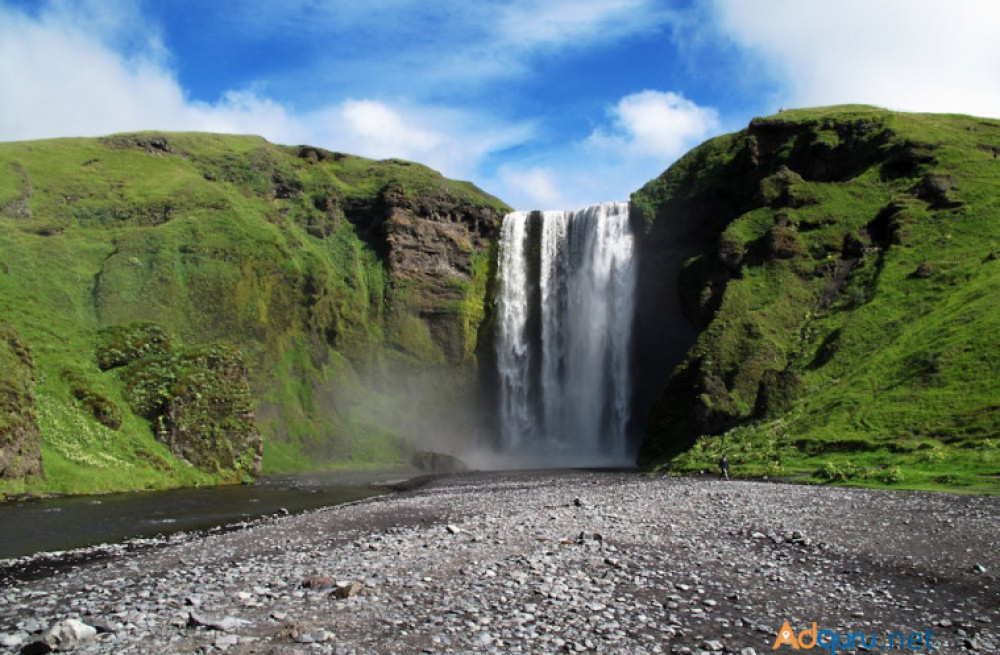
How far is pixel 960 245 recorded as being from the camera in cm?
5200

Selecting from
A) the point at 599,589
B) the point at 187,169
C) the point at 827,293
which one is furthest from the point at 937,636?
the point at 187,169

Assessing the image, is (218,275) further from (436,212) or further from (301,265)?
(436,212)

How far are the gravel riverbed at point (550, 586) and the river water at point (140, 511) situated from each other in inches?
146

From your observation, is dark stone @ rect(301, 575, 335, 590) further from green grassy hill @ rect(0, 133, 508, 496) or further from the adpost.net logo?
green grassy hill @ rect(0, 133, 508, 496)

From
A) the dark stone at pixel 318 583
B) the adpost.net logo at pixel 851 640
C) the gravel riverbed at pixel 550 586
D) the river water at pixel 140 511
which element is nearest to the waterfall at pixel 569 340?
the river water at pixel 140 511

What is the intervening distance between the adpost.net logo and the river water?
67.4 ft

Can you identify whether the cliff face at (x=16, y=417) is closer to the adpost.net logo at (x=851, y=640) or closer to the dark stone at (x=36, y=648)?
the dark stone at (x=36, y=648)

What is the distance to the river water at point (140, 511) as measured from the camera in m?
21.9

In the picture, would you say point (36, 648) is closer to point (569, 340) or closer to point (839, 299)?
point (839, 299)

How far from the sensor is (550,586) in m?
12.0

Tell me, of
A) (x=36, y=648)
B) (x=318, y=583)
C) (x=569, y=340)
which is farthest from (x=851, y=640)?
(x=569, y=340)

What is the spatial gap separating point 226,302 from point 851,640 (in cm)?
6936

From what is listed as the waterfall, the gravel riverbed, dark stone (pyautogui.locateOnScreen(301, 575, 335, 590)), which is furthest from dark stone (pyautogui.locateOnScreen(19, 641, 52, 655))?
the waterfall

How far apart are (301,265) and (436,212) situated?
22.0 m
